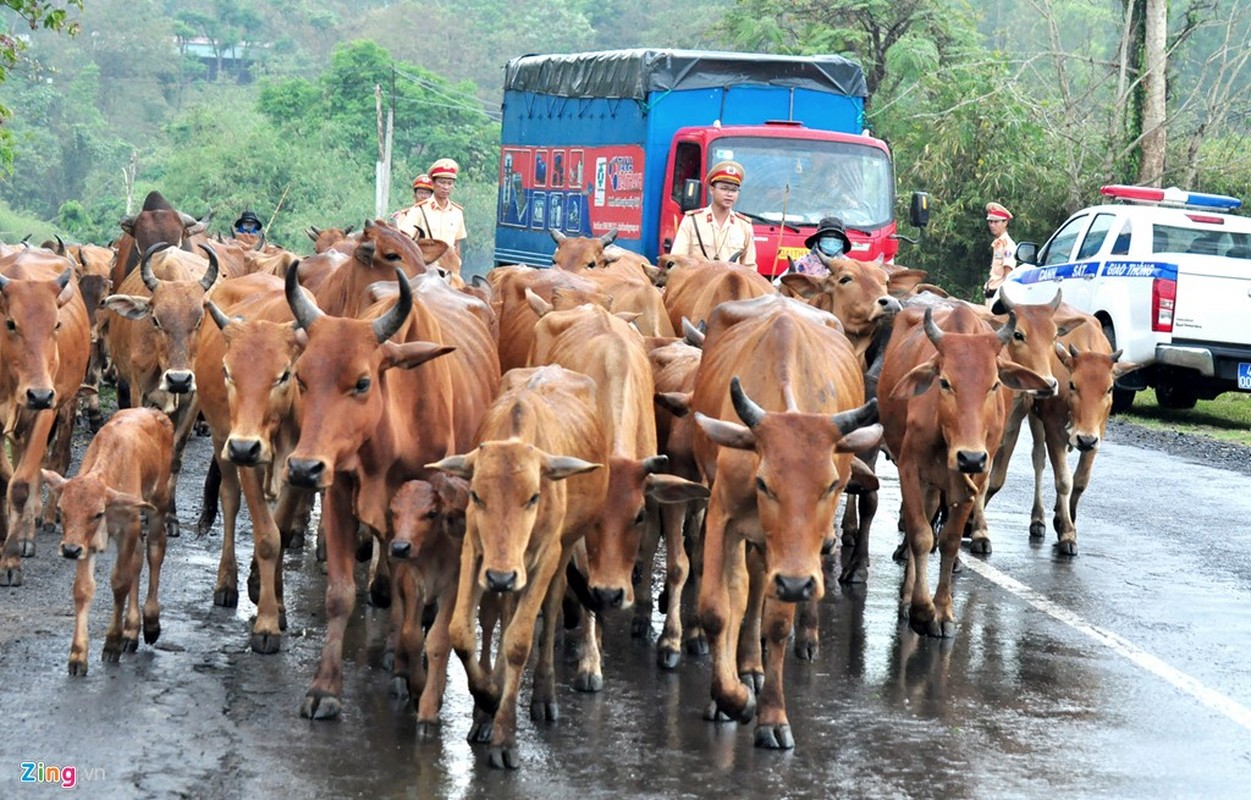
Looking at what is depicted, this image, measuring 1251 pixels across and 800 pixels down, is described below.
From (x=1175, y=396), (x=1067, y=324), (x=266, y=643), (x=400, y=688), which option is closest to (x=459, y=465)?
(x=400, y=688)

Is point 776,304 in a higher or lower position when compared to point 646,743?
higher

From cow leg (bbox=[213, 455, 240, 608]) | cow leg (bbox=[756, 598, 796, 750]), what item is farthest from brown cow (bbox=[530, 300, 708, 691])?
cow leg (bbox=[213, 455, 240, 608])

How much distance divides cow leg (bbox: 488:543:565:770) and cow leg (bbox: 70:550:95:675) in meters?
1.91

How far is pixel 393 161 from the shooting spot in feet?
206

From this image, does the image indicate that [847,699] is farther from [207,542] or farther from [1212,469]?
[1212,469]

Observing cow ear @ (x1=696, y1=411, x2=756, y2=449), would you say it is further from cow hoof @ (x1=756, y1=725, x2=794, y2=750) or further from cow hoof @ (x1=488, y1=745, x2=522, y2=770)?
cow hoof @ (x1=488, y1=745, x2=522, y2=770)

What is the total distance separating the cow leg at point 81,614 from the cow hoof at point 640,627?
Result: 266 cm

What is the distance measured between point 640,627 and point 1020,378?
2365 mm

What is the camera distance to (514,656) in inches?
295

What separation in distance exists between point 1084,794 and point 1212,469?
1090cm

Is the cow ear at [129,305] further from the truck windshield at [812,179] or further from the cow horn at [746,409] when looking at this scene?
the truck windshield at [812,179]

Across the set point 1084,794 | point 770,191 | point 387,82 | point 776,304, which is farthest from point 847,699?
point 387,82

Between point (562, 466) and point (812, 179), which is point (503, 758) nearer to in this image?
point (562, 466)

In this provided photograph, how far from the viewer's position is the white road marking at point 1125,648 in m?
8.79
